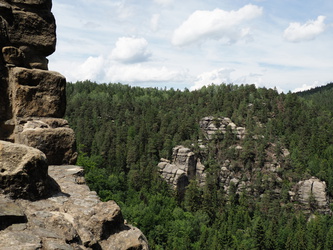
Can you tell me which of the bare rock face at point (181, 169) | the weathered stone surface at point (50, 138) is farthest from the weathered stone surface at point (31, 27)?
the bare rock face at point (181, 169)

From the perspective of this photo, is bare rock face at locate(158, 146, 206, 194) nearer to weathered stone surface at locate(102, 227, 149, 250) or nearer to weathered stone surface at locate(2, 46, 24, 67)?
weathered stone surface at locate(2, 46, 24, 67)

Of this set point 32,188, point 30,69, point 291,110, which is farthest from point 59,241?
point 291,110

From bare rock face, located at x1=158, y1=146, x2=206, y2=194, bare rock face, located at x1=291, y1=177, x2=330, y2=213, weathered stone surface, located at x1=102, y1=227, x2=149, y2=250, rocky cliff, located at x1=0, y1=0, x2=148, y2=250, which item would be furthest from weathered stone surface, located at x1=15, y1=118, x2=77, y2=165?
bare rock face, located at x1=291, y1=177, x2=330, y2=213

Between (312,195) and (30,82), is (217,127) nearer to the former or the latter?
(312,195)

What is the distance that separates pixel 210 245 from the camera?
233 ft

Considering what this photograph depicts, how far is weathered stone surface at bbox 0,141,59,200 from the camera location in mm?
6570

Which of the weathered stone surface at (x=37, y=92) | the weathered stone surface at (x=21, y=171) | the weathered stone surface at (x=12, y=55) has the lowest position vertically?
the weathered stone surface at (x=21, y=171)

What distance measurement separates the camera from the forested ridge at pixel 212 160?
79.2 m

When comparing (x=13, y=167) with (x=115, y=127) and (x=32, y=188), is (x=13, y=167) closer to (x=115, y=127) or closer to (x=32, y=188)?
(x=32, y=188)

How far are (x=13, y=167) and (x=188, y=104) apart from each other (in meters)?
160

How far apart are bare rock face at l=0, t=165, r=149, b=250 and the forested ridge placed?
6547 cm

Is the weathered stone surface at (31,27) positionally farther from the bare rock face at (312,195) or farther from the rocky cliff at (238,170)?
the bare rock face at (312,195)

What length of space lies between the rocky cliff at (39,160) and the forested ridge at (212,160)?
64.1 meters

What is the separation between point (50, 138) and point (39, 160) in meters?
2.43
